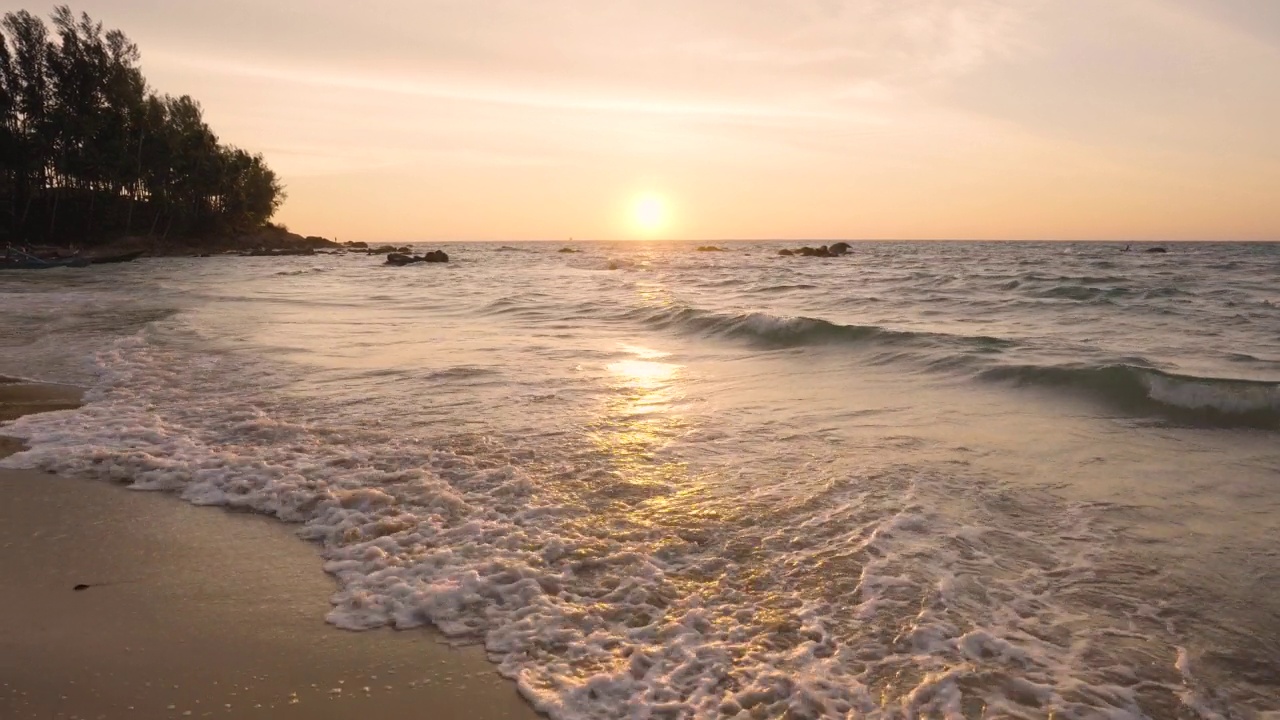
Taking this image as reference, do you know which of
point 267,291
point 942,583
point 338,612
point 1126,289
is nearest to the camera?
Result: point 338,612

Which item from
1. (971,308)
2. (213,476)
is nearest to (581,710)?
(213,476)

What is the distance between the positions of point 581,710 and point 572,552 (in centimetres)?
150

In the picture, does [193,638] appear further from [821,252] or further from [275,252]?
[275,252]

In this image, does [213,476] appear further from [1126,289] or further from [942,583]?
[1126,289]

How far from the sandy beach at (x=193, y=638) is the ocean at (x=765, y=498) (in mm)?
211

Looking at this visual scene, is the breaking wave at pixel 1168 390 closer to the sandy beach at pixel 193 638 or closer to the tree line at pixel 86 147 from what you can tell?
the sandy beach at pixel 193 638

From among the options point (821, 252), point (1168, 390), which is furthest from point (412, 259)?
point (1168, 390)

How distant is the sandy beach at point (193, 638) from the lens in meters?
3.08

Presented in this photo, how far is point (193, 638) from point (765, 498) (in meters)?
3.68

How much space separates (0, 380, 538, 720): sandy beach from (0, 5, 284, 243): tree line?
59.9m

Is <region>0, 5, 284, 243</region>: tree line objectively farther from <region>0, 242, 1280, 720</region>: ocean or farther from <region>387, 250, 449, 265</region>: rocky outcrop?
<region>0, 242, 1280, 720</region>: ocean

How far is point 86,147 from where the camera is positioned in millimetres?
51906

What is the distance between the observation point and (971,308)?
1995 cm

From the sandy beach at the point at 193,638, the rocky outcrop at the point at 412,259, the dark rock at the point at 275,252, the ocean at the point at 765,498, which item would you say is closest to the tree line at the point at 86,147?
the dark rock at the point at 275,252
